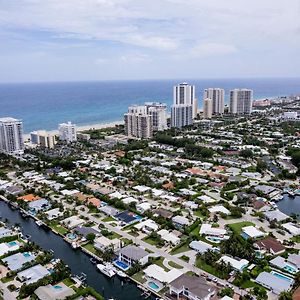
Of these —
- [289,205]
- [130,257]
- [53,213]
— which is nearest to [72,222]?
[53,213]

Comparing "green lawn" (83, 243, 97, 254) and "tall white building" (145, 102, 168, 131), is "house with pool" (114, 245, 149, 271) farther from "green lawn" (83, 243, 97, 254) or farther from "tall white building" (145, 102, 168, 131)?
"tall white building" (145, 102, 168, 131)

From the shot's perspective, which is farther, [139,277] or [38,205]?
[38,205]

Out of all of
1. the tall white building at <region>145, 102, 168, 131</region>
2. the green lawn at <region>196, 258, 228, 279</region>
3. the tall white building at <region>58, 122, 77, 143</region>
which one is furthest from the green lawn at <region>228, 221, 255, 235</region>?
the tall white building at <region>145, 102, 168, 131</region>

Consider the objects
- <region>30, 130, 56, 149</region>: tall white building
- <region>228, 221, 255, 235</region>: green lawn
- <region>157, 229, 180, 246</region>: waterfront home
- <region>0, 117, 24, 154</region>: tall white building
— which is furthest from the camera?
<region>30, 130, 56, 149</region>: tall white building

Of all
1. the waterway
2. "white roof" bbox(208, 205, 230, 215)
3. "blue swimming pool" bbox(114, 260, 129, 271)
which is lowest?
the waterway

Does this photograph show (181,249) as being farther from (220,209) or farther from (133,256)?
(220,209)

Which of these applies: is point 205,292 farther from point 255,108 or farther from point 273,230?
point 255,108
